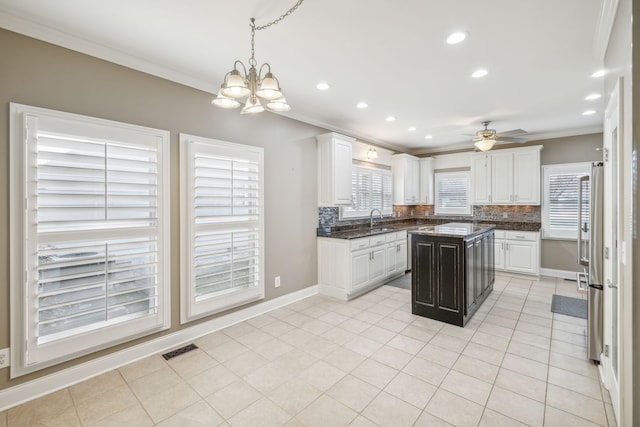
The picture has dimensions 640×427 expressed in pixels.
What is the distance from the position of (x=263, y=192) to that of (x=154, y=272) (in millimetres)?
1538

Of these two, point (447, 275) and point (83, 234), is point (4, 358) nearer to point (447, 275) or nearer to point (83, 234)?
point (83, 234)

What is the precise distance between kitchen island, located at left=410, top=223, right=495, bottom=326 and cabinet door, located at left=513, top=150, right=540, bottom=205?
7.96 feet

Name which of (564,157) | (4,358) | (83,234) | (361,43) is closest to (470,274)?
(361,43)

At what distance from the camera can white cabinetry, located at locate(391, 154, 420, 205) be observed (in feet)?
21.3

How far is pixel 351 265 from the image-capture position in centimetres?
432

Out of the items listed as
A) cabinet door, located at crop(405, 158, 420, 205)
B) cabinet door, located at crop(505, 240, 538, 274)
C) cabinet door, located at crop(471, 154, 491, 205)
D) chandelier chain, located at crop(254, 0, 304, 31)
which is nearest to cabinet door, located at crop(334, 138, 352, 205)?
cabinet door, located at crop(405, 158, 420, 205)

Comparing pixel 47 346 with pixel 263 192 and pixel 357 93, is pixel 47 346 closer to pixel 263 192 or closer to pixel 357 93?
pixel 263 192

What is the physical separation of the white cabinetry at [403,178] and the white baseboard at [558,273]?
9.37ft

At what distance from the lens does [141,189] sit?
8.78 ft

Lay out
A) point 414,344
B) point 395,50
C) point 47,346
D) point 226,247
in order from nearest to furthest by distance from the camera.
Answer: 1. point 47,346
2. point 395,50
3. point 414,344
4. point 226,247

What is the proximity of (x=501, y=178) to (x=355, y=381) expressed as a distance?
5.29m

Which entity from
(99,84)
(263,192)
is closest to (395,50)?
(263,192)

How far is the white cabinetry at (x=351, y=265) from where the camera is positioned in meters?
4.34

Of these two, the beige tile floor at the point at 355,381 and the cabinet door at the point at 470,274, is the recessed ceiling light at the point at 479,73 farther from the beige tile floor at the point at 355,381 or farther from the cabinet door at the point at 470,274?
the beige tile floor at the point at 355,381
